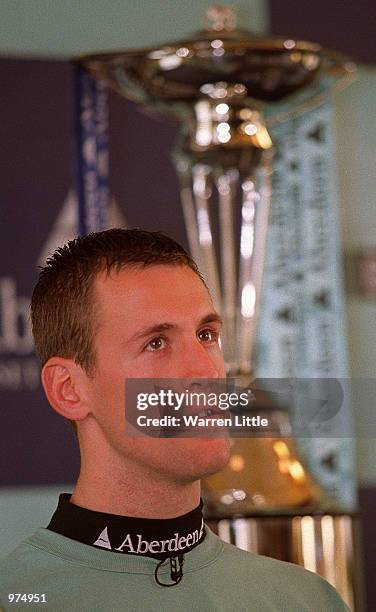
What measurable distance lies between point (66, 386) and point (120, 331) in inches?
2.5

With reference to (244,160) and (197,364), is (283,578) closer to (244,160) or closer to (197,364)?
(197,364)

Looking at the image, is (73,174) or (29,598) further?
(73,174)

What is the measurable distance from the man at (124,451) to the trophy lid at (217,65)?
1119mm

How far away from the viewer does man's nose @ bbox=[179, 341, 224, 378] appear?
2.48 ft

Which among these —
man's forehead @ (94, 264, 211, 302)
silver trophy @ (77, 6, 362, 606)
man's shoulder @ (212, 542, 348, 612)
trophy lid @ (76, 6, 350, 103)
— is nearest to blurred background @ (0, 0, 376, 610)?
silver trophy @ (77, 6, 362, 606)

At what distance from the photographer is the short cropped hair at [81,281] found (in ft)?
2.60

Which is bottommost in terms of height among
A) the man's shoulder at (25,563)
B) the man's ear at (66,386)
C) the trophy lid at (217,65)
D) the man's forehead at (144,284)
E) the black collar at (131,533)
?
the man's shoulder at (25,563)

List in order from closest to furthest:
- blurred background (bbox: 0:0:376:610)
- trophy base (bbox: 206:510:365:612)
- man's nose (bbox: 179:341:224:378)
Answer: man's nose (bbox: 179:341:224:378) → trophy base (bbox: 206:510:365:612) → blurred background (bbox: 0:0:376:610)

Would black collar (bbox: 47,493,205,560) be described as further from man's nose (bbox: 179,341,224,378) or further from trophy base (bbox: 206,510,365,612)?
trophy base (bbox: 206,510,365,612)

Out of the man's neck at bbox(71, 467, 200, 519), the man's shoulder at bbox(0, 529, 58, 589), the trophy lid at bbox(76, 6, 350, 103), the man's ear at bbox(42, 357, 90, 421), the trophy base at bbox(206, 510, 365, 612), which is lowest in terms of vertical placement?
the trophy base at bbox(206, 510, 365, 612)

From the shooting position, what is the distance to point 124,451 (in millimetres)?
804

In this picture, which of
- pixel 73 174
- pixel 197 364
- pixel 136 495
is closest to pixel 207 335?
pixel 197 364

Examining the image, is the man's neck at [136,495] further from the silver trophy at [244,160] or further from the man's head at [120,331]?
the silver trophy at [244,160]

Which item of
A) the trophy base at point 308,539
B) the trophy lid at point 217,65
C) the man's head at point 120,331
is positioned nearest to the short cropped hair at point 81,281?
the man's head at point 120,331
